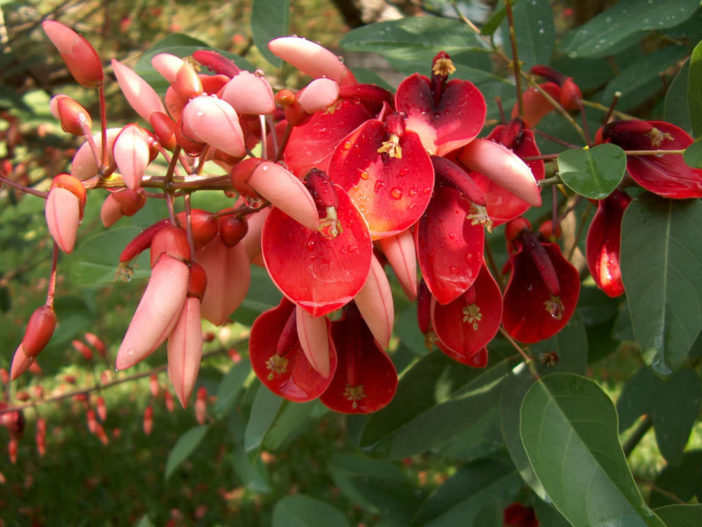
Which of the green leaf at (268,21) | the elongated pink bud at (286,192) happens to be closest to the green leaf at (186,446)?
the green leaf at (268,21)

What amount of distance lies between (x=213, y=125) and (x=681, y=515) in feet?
1.73

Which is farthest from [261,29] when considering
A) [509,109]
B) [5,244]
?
[5,244]

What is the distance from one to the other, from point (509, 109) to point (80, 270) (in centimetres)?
64

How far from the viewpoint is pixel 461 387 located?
2.57 ft

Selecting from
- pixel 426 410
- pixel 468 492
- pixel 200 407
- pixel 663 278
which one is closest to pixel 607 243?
pixel 663 278

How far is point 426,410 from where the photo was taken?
78cm

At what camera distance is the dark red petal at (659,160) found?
0.58 metres

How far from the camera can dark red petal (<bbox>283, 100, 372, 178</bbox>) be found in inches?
21.8

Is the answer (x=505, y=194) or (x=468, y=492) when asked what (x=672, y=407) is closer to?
(x=468, y=492)

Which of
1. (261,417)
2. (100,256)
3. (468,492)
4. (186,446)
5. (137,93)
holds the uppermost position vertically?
(137,93)

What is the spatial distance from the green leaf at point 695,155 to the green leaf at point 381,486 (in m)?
0.82

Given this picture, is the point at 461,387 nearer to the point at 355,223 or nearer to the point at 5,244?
the point at 355,223

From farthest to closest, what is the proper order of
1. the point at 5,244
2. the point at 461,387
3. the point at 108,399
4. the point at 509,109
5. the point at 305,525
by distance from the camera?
the point at 108,399 → the point at 5,244 → the point at 305,525 → the point at 509,109 → the point at 461,387

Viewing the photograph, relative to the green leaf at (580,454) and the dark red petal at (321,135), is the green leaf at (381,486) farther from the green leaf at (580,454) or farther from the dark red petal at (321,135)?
the dark red petal at (321,135)
